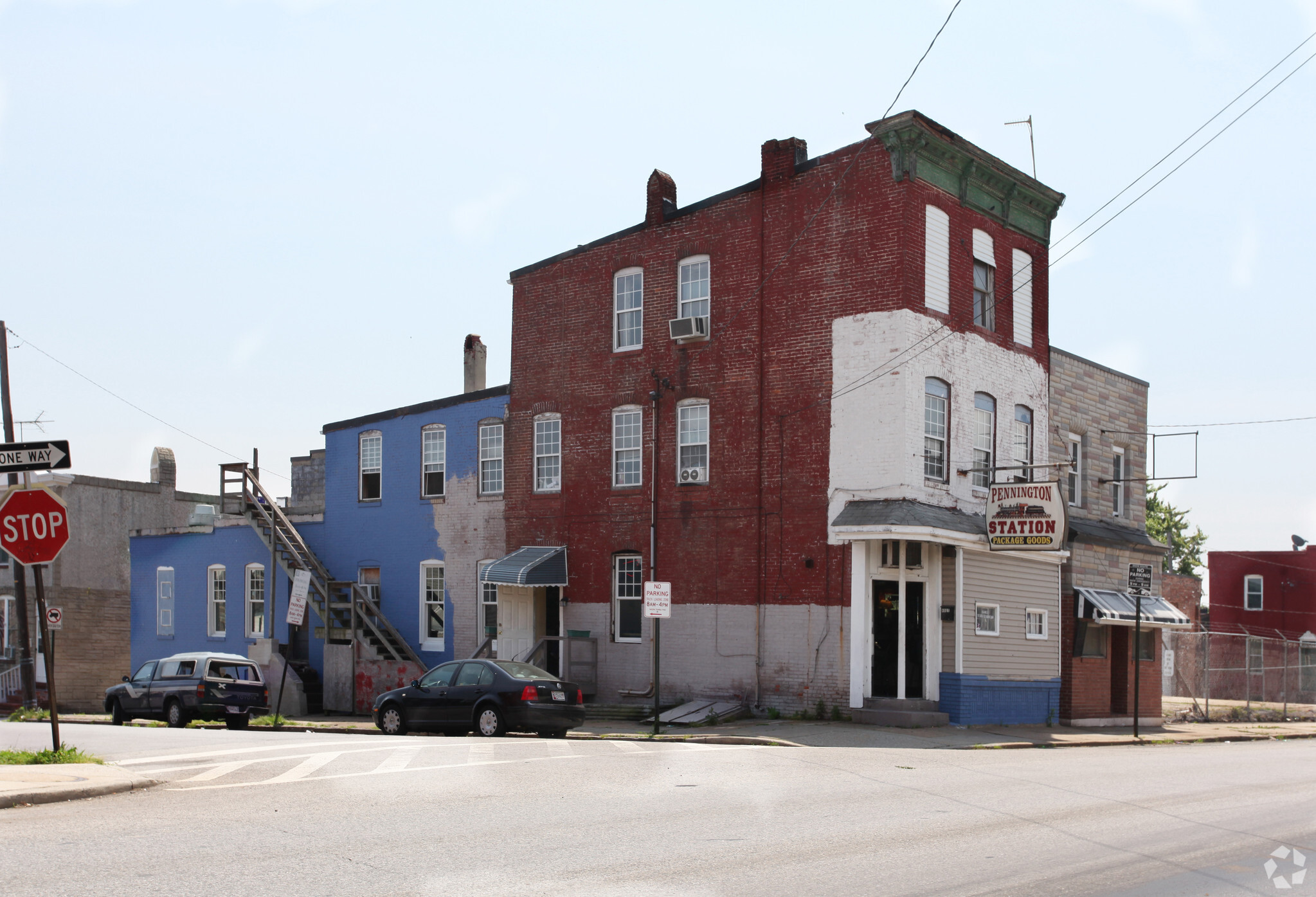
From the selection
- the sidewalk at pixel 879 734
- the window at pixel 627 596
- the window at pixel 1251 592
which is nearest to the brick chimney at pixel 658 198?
the window at pixel 627 596

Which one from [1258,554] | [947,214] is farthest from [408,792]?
[1258,554]

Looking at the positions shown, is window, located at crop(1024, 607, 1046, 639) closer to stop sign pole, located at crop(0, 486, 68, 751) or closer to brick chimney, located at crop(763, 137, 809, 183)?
brick chimney, located at crop(763, 137, 809, 183)

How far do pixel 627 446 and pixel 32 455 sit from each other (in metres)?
15.7

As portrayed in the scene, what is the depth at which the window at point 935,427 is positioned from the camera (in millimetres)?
24641

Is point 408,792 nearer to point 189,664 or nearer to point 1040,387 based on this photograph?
point 189,664

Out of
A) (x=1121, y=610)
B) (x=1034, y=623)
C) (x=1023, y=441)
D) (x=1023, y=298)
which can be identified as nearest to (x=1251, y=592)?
(x=1121, y=610)

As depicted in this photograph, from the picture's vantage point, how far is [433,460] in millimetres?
32250

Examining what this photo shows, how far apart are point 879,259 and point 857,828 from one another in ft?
52.2

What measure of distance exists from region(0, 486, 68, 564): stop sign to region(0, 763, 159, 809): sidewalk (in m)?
2.22

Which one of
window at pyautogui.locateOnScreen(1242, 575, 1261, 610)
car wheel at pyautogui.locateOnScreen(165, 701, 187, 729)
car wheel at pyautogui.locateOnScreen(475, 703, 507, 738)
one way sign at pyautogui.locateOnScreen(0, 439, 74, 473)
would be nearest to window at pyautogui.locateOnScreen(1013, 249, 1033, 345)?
car wheel at pyautogui.locateOnScreen(475, 703, 507, 738)

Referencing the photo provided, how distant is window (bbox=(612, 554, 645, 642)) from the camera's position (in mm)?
27828

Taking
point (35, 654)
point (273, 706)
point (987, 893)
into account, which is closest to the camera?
point (987, 893)

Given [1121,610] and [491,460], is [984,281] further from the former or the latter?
[491,460]

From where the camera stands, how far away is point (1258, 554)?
51438mm
